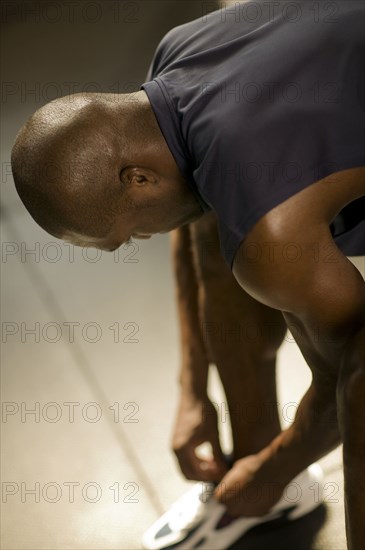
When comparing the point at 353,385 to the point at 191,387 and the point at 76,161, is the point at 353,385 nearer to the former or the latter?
the point at 76,161

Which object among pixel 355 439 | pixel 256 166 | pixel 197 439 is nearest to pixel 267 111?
pixel 256 166

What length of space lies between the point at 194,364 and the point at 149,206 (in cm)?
48

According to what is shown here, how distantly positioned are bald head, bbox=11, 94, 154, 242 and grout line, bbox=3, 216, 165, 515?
26.8 inches

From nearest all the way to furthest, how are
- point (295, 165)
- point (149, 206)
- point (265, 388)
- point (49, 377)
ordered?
point (295, 165)
point (149, 206)
point (265, 388)
point (49, 377)

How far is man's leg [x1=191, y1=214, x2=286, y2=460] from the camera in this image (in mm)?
1592

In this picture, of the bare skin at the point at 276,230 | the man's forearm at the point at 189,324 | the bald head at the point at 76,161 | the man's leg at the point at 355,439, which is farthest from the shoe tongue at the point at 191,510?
the bald head at the point at 76,161

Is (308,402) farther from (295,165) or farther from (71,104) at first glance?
(71,104)

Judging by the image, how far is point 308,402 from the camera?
4.49ft

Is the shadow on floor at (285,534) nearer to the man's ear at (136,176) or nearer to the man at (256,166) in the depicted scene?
the man at (256,166)

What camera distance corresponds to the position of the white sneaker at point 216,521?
5.30 feet

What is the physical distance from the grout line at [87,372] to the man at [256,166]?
0.51m

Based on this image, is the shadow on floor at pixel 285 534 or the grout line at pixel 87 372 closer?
the shadow on floor at pixel 285 534

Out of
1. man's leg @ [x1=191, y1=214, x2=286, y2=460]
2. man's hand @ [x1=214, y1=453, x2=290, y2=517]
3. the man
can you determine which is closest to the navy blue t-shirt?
the man

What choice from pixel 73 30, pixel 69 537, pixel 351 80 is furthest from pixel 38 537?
pixel 73 30
